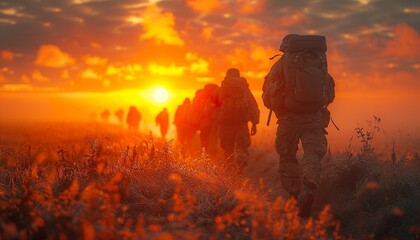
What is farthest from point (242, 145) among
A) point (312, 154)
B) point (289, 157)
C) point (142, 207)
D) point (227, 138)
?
point (142, 207)

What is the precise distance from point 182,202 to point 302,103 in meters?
2.80

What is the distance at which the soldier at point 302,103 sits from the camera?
6586 millimetres

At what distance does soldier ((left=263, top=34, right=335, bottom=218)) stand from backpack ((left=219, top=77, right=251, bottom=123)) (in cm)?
203

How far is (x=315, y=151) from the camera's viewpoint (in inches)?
264

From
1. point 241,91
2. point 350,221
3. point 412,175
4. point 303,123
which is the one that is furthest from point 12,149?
point 412,175

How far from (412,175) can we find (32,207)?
195 inches

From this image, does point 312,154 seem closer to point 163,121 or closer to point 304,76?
point 304,76

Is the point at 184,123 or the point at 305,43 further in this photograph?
the point at 184,123

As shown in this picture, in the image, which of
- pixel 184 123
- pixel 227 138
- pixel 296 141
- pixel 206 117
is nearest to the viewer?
pixel 296 141

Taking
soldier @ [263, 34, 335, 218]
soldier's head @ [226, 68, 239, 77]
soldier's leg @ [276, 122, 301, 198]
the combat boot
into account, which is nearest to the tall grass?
the combat boot

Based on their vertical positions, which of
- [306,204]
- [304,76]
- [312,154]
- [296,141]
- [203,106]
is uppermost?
[304,76]

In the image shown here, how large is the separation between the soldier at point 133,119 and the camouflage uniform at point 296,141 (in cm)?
2724

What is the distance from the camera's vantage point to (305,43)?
6676 millimetres

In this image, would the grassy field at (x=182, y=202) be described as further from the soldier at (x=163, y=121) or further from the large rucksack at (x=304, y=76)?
the soldier at (x=163, y=121)
